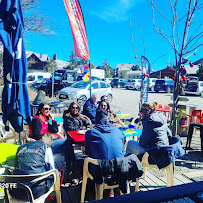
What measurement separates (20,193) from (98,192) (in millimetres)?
902

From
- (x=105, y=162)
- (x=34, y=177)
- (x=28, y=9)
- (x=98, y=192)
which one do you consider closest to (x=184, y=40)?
(x=105, y=162)

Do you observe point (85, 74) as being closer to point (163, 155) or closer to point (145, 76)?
point (145, 76)

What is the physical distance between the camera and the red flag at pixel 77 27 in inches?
217

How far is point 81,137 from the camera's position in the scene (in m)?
3.41

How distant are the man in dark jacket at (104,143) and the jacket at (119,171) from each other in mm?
174

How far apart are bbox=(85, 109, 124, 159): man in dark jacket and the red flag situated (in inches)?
160

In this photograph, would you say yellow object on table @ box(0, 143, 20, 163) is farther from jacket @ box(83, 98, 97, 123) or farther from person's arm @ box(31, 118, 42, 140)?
jacket @ box(83, 98, 97, 123)

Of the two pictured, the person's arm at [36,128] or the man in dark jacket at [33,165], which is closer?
the man in dark jacket at [33,165]

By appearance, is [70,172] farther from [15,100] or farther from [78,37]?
[78,37]

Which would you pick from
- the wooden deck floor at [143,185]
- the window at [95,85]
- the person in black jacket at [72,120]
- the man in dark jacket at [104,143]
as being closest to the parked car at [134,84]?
the window at [95,85]

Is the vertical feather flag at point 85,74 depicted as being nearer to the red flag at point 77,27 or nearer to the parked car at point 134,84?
the red flag at point 77,27

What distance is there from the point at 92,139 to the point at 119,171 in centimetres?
53

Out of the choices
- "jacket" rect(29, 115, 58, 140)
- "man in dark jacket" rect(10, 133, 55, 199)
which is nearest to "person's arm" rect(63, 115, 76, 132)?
"jacket" rect(29, 115, 58, 140)

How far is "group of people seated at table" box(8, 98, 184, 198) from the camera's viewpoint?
217 centimetres
